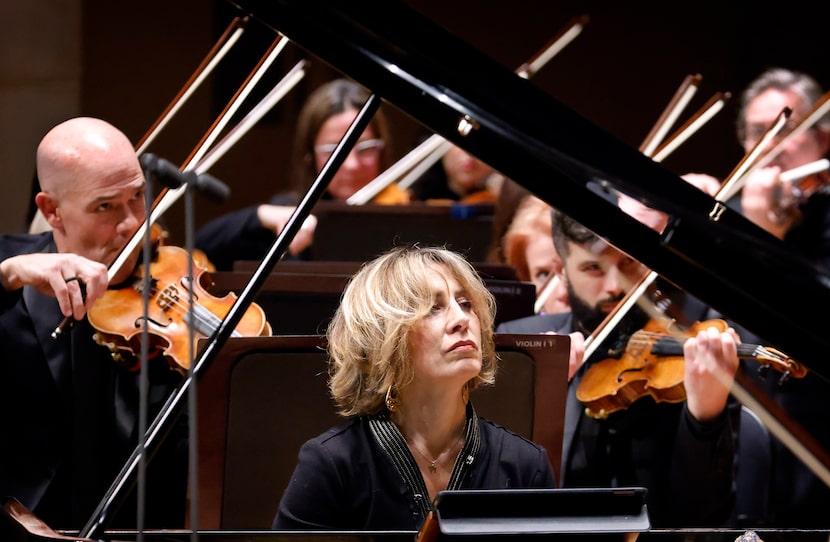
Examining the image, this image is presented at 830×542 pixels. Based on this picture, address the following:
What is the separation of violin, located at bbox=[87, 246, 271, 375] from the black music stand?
26.4 inches

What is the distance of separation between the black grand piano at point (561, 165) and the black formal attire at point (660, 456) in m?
0.54

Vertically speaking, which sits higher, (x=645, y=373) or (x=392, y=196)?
(x=392, y=196)

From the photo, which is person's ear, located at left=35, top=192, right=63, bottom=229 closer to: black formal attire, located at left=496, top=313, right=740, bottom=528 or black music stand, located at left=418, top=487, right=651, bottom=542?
black formal attire, located at left=496, top=313, right=740, bottom=528

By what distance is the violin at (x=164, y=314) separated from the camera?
1584 mm

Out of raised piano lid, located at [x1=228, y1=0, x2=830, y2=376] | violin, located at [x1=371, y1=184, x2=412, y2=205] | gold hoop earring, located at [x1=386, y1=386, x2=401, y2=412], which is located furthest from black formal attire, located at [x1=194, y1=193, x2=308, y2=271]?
raised piano lid, located at [x1=228, y1=0, x2=830, y2=376]

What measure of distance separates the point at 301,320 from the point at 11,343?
0.40m

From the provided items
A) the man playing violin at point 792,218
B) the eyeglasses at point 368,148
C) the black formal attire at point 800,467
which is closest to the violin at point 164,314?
the man playing violin at point 792,218

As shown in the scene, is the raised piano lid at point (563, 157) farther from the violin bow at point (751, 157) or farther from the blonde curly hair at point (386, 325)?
the violin bow at point (751, 157)

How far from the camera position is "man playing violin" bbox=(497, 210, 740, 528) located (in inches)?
66.2

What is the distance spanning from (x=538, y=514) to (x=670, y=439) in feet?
2.47

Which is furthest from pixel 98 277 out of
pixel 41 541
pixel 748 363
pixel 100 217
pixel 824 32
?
pixel 824 32

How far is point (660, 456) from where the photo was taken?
1715mm

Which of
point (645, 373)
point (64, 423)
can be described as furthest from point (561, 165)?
point (64, 423)

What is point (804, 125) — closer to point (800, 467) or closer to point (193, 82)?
point (800, 467)
